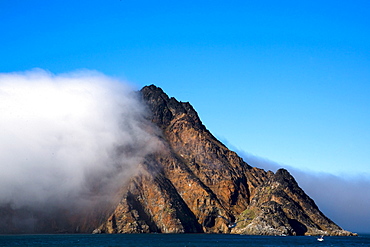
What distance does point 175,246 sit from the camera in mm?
195125

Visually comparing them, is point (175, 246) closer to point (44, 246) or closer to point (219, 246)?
point (219, 246)

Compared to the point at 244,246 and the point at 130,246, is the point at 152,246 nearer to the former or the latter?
the point at 130,246

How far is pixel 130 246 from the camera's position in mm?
191125

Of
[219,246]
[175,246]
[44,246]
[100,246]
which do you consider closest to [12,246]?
[44,246]

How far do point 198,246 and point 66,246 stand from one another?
2388 inches

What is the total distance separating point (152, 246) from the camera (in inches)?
7638

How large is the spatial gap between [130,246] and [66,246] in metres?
31.6

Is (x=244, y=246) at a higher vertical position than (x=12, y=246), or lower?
lower

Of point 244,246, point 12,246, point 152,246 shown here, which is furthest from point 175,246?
point 12,246

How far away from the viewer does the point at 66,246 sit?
199 metres

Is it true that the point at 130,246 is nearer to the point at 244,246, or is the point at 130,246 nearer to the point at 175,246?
the point at 175,246

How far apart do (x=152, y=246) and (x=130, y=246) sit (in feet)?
32.6

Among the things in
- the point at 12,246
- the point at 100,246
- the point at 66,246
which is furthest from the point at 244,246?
the point at 12,246

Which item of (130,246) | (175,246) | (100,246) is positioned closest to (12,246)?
(100,246)
